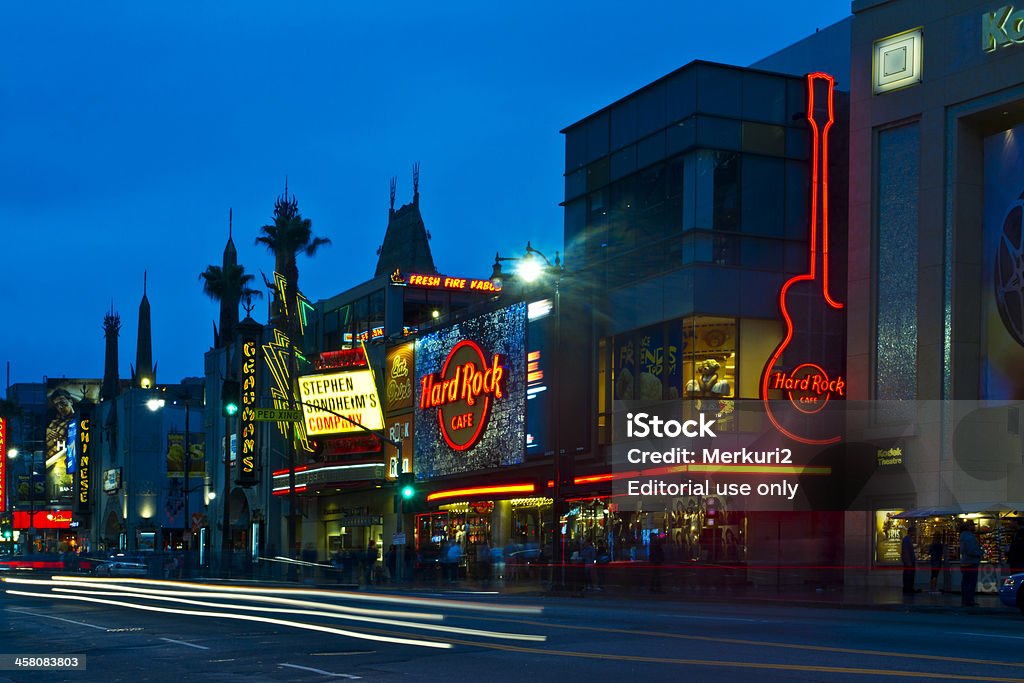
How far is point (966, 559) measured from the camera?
32.7m

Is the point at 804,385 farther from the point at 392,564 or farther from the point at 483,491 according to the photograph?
the point at 392,564

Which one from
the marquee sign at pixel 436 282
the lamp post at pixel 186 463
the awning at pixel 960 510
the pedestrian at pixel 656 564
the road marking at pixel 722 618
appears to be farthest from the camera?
the lamp post at pixel 186 463

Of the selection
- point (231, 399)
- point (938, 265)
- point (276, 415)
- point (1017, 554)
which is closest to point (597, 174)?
point (276, 415)

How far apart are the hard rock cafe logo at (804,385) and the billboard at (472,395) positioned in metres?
13.7

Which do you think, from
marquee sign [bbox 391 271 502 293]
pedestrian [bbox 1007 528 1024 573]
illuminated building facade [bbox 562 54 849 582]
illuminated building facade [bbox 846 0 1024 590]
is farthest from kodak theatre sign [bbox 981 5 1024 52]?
marquee sign [bbox 391 271 502 293]

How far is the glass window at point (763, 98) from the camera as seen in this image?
48.3 metres

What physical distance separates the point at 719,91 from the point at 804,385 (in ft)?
35.0

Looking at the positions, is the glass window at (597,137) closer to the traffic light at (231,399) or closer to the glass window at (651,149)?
the glass window at (651,149)

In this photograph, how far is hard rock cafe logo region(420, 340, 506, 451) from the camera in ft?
194

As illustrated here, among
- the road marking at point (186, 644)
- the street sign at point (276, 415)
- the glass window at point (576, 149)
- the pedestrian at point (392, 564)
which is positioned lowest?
the pedestrian at point (392, 564)

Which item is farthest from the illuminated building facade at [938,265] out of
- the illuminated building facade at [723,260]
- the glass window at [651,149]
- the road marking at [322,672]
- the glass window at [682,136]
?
the road marking at [322,672]

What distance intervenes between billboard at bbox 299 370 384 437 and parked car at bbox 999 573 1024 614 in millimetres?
43540

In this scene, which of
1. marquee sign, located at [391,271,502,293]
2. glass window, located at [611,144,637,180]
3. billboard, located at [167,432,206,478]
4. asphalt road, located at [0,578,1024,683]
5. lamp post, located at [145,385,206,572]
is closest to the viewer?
asphalt road, located at [0,578,1024,683]

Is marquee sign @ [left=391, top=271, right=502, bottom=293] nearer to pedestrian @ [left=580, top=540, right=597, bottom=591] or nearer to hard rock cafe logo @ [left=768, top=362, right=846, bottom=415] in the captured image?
pedestrian @ [left=580, top=540, right=597, bottom=591]
